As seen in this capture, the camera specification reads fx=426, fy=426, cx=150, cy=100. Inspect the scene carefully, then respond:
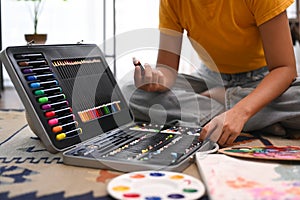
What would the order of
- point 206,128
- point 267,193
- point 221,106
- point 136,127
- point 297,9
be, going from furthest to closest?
point 297,9
point 221,106
point 136,127
point 206,128
point 267,193

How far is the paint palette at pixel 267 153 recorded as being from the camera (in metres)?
0.70

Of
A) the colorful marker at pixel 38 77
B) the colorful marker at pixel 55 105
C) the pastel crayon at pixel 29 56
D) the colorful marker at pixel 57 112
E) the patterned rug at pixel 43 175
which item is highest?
the pastel crayon at pixel 29 56

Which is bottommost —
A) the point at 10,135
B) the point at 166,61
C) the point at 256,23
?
the point at 10,135

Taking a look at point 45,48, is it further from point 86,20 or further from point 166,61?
point 86,20

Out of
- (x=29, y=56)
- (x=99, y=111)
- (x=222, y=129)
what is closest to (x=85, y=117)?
(x=99, y=111)

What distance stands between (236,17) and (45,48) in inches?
16.9

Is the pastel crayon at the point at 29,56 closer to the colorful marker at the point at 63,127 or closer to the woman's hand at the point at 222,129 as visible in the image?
the colorful marker at the point at 63,127

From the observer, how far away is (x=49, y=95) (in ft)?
2.52

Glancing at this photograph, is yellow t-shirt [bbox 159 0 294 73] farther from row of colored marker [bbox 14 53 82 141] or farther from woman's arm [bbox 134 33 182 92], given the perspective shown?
row of colored marker [bbox 14 53 82 141]

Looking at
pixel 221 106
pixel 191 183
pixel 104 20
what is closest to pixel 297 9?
pixel 104 20

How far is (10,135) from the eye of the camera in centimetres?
97

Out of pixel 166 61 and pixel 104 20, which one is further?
pixel 104 20

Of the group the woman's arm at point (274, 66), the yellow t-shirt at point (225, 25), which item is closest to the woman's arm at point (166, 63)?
the yellow t-shirt at point (225, 25)

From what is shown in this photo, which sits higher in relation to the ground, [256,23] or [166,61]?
[256,23]
